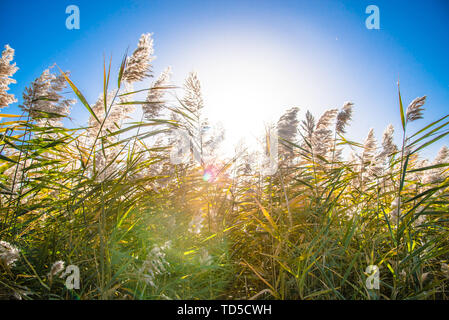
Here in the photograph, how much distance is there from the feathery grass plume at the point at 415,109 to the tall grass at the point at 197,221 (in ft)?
0.04

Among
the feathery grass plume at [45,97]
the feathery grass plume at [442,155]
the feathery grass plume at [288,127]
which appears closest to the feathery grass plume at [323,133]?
the feathery grass plume at [288,127]

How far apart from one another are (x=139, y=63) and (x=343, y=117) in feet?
7.47

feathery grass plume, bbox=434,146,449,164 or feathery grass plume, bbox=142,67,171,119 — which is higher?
feathery grass plume, bbox=142,67,171,119

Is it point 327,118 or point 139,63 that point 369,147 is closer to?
point 327,118

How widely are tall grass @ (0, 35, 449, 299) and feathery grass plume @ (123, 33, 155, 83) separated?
1 cm

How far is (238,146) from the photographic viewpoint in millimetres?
2488

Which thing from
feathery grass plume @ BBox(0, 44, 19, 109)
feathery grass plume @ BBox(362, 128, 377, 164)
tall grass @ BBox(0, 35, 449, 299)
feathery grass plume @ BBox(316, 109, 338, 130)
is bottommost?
tall grass @ BBox(0, 35, 449, 299)

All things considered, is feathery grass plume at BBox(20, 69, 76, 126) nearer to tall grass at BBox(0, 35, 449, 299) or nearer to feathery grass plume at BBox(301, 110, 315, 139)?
tall grass at BBox(0, 35, 449, 299)

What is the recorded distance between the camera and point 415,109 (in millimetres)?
1877

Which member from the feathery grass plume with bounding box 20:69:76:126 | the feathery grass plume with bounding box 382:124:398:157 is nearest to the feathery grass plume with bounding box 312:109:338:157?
the feathery grass plume with bounding box 382:124:398:157

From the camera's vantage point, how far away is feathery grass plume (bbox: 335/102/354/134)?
7.68 ft
